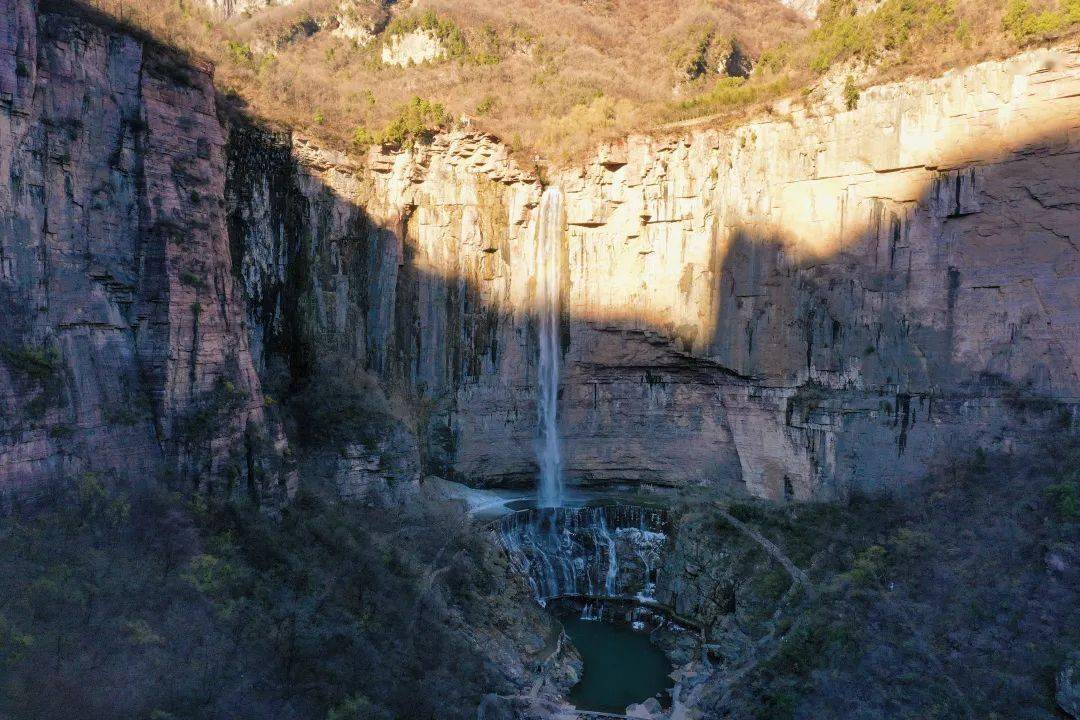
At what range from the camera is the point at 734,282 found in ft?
80.7

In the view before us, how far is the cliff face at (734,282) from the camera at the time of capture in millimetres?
19438

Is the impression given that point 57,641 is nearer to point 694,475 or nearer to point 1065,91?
point 694,475

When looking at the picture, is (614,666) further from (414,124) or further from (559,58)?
(559,58)

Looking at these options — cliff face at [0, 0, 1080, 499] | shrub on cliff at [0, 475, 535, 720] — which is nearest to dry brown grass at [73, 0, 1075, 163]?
cliff face at [0, 0, 1080, 499]

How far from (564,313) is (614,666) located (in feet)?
44.7

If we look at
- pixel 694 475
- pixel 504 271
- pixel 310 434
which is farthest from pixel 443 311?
pixel 694 475

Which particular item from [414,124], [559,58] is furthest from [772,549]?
[559,58]

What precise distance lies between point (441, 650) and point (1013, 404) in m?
16.9

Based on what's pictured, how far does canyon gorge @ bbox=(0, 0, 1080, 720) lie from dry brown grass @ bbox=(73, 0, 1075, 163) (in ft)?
4.77

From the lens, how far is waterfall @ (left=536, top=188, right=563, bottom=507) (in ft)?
92.0

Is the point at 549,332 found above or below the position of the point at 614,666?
above

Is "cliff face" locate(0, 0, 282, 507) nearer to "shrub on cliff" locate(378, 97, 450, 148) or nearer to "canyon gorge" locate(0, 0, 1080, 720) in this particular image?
"canyon gorge" locate(0, 0, 1080, 720)

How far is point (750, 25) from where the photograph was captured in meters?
46.3

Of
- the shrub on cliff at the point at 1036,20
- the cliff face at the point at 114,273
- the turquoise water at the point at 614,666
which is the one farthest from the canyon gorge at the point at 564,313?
the shrub on cliff at the point at 1036,20
